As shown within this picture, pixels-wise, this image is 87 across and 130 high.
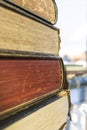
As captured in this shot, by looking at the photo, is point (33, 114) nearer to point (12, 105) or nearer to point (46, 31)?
point (12, 105)

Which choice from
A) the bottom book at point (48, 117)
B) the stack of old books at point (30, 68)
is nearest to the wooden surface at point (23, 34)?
the stack of old books at point (30, 68)

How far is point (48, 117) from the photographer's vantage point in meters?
0.46

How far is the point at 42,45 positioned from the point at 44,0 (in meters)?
0.10

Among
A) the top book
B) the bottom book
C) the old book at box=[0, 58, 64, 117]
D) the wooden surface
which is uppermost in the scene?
the top book

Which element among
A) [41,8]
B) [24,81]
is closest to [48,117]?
[24,81]

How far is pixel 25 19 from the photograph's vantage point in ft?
1.28

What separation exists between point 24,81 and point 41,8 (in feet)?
0.59

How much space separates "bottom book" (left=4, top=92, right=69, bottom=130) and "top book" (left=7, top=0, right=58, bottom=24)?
0.19 meters

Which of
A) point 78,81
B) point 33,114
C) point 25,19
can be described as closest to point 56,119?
point 33,114

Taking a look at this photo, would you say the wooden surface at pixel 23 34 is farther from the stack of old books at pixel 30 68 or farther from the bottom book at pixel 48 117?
the bottom book at pixel 48 117

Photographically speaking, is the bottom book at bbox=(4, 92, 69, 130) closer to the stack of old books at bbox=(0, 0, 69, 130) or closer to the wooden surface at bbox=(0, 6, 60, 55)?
the stack of old books at bbox=(0, 0, 69, 130)

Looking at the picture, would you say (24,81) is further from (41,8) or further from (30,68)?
(41,8)

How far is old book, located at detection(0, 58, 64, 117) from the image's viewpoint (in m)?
0.32

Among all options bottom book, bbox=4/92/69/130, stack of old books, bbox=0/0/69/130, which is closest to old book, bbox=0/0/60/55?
stack of old books, bbox=0/0/69/130
